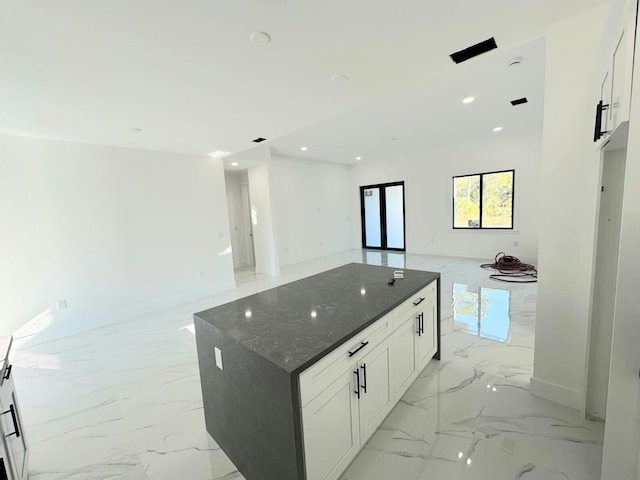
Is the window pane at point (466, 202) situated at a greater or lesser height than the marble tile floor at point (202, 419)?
greater

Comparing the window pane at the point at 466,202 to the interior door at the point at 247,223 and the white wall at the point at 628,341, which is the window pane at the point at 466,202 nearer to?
the interior door at the point at 247,223

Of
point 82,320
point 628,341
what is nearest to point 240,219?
point 82,320

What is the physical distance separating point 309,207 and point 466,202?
13.4ft

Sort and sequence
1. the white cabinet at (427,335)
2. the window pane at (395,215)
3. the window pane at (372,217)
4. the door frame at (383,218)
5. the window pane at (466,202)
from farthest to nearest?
the window pane at (372,217), the window pane at (395,215), the door frame at (383,218), the window pane at (466,202), the white cabinet at (427,335)

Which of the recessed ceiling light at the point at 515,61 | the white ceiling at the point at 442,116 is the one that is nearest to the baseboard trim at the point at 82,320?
the white ceiling at the point at 442,116

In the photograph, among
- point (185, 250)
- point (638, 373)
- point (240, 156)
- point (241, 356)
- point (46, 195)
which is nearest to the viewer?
point (638, 373)

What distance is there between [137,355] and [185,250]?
206cm

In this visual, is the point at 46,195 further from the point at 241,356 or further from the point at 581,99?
the point at 581,99

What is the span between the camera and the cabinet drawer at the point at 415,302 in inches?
70.2

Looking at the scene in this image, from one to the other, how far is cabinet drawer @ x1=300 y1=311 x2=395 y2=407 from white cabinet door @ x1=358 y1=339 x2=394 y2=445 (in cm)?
6

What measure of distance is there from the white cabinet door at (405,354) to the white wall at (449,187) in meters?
5.58

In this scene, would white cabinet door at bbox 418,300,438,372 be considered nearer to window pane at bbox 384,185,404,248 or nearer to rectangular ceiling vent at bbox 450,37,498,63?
rectangular ceiling vent at bbox 450,37,498,63

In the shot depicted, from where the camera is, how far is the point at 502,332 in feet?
9.89

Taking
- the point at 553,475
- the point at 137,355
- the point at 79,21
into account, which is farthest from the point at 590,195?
the point at 137,355
